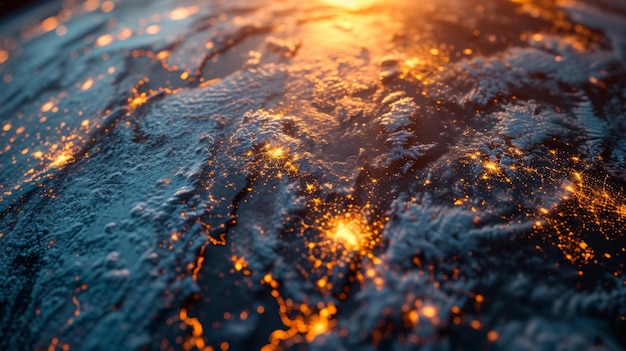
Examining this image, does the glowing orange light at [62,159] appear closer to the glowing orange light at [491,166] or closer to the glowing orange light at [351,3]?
the glowing orange light at [491,166]

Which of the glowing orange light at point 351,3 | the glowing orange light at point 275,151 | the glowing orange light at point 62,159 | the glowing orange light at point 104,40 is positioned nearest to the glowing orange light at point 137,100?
the glowing orange light at point 62,159

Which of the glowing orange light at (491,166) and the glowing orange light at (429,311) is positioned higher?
the glowing orange light at (491,166)

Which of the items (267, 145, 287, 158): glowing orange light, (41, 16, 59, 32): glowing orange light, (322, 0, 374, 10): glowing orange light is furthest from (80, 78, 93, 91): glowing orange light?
(322, 0, 374, 10): glowing orange light

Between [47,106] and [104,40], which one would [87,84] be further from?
[104,40]

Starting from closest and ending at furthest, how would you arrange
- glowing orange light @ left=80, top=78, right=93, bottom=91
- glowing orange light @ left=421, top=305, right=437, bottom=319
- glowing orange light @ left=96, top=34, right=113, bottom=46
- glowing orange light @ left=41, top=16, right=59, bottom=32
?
glowing orange light @ left=421, top=305, right=437, bottom=319, glowing orange light @ left=80, top=78, right=93, bottom=91, glowing orange light @ left=96, top=34, right=113, bottom=46, glowing orange light @ left=41, top=16, right=59, bottom=32

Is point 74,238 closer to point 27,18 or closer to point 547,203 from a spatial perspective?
point 547,203

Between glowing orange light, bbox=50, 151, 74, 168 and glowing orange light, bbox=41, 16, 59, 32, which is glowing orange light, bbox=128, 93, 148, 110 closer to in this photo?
glowing orange light, bbox=50, 151, 74, 168

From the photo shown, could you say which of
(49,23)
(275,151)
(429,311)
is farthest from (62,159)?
(49,23)

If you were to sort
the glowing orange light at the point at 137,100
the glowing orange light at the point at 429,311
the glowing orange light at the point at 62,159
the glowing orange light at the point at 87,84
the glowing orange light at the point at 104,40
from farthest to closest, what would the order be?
the glowing orange light at the point at 104,40 → the glowing orange light at the point at 87,84 → the glowing orange light at the point at 137,100 → the glowing orange light at the point at 62,159 → the glowing orange light at the point at 429,311

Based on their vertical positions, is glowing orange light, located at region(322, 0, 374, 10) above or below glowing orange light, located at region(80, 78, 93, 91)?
above

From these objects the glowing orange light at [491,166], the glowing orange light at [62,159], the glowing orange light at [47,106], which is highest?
the glowing orange light at [491,166]

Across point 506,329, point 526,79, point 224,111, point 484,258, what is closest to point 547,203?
point 484,258
